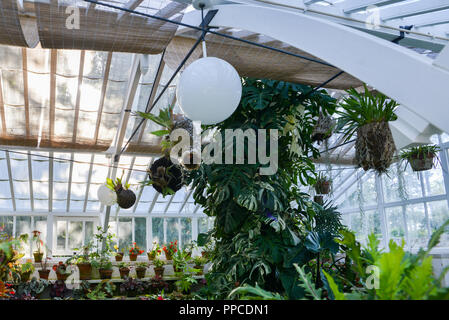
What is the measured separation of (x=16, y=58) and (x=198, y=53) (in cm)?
438

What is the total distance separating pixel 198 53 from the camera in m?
3.62

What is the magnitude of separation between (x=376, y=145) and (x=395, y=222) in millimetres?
10272

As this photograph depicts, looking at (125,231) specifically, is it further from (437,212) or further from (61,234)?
(437,212)

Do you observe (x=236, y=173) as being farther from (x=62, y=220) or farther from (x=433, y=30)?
(x=62, y=220)

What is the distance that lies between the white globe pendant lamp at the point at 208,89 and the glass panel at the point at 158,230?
498 inches

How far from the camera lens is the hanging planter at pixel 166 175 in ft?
14.6

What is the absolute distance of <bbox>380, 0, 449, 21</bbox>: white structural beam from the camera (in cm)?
356

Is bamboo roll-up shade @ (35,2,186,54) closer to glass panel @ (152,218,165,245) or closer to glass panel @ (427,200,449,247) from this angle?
glass panel @ (427,200,449,247)

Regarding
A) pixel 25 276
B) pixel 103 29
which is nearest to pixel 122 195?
pixel 25 276

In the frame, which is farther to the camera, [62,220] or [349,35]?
[62,220]

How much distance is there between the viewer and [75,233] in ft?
44.1

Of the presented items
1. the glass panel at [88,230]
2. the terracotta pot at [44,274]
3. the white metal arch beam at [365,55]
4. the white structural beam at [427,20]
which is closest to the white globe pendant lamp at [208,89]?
the white metal arch beam at [365,55]

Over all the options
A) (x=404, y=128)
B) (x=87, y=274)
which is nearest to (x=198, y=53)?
(x=404, y=128)
